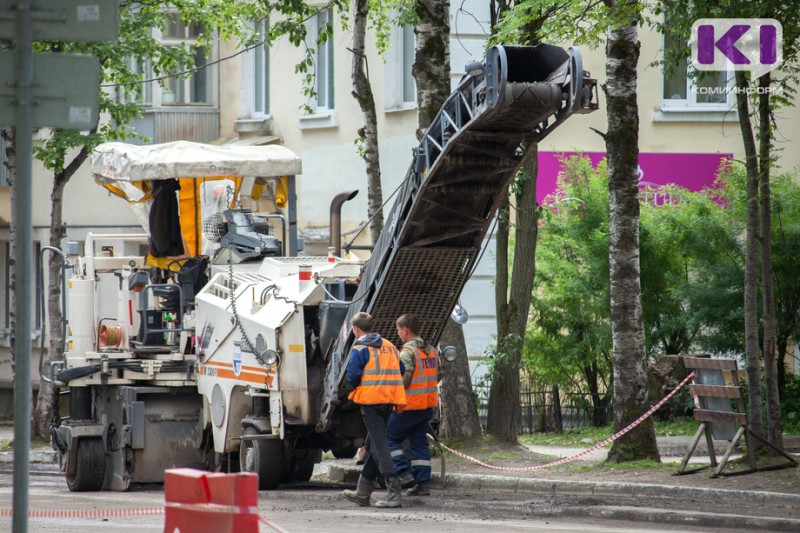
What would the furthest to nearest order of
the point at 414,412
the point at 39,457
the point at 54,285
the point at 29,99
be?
the point at 54,285
the point at 39,457
the point at 414,412
the point at 29,99

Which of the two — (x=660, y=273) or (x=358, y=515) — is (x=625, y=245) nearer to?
(x=358, y=515)

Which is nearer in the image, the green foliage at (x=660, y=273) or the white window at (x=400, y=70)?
the green foliage at (x=660, y=273)

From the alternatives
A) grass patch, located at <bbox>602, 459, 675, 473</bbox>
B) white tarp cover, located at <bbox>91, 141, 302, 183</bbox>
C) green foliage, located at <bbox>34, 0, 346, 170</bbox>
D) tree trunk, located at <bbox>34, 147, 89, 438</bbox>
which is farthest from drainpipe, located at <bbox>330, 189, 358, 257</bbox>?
tree trunk, located at <bbox>34, 147, 89, 438</bbox>

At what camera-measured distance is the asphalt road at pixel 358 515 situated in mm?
10086

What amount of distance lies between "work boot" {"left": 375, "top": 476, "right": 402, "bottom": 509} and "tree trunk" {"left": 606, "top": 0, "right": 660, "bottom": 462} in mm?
2803

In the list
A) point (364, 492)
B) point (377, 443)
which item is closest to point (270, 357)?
point (377, 443)

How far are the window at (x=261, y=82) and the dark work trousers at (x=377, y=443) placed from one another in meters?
15.7

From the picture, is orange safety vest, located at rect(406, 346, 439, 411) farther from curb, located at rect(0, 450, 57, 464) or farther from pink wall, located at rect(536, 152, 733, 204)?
pink wall, located at rect(536, 152, 733, 204)

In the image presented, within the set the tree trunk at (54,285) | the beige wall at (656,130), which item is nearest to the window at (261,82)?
the beige wall at (656,130)

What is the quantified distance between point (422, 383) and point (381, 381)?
0.70 metres

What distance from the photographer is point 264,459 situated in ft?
44.0

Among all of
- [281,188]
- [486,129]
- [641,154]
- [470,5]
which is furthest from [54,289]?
[486,129]

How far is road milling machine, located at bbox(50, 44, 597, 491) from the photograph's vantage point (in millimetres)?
11578

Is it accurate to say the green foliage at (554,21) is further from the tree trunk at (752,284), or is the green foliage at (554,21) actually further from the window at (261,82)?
the window at (261,82)
